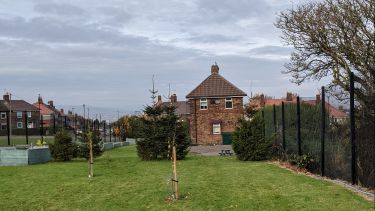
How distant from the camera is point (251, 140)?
22.0 metres

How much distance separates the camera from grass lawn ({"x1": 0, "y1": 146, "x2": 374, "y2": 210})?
927cm

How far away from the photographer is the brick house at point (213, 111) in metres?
48.3

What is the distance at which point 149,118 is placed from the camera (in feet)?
81.1

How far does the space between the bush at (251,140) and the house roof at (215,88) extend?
25.6 meters

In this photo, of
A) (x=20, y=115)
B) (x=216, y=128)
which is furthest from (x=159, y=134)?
(x=20, y=115)

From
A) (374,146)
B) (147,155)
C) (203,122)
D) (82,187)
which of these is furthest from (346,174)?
(203,122)

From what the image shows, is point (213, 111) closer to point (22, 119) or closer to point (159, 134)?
point (159, 134)

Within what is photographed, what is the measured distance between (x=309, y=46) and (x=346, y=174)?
9.74 metres

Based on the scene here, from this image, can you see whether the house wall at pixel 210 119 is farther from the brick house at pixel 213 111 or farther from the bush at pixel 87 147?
the bush at pixel 87 147

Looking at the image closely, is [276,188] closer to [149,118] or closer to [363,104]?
[363,104]

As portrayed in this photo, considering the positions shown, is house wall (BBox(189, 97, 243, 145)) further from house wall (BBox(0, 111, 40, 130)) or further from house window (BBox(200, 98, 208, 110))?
house wall (BBox(0, 111, 40, 130))

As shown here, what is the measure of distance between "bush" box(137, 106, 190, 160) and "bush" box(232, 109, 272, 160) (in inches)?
114

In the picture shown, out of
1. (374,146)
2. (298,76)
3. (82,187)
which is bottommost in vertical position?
(82,187)

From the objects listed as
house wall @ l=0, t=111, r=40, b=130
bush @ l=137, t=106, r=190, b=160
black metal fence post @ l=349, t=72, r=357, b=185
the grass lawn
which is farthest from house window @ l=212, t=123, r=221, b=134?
house wall @ l=0, t=111, r=40, b=130
